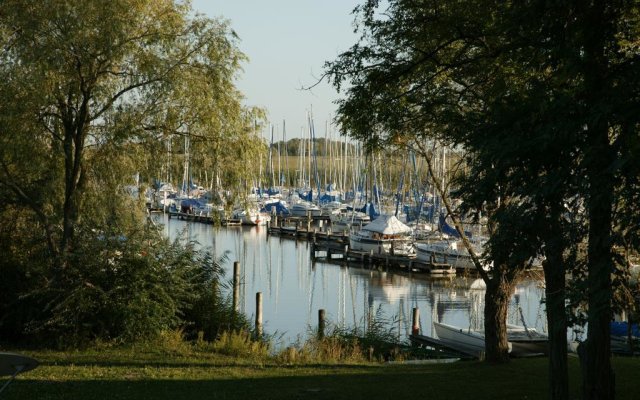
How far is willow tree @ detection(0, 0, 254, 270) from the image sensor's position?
18359 millimetres

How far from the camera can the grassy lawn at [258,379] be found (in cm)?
1466

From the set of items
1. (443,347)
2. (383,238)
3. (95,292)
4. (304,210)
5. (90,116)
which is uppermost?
(304,210)

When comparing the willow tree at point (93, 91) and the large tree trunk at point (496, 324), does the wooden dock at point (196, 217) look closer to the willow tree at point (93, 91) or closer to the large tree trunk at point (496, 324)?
the willow tree at point (93, 91)

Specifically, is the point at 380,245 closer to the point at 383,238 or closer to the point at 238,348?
the point at 383,238

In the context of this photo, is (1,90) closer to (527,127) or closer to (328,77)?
(328,77)

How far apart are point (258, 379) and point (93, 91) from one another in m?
7.81

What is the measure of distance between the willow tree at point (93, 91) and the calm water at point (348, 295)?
1060 centimetres

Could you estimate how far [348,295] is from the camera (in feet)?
158

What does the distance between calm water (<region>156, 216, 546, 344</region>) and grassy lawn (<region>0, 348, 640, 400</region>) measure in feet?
38.8

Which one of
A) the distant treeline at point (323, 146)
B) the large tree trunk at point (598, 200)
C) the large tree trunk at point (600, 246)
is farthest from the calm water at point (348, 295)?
the distant treeline at point (323, 146)

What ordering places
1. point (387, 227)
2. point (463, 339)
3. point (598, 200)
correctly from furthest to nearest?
point (387, 227) → point (463, 339) → point (598, 200)

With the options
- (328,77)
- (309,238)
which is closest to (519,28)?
(328,77)

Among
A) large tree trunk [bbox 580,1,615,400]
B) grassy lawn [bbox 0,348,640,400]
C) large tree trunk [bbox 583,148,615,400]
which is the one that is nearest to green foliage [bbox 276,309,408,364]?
grassy lawn [bbox 0,348,640,400]

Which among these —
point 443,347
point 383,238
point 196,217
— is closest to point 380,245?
point 383,238
